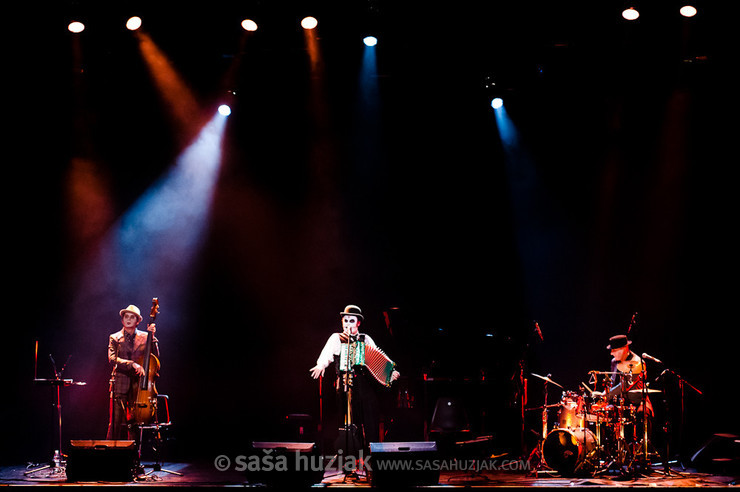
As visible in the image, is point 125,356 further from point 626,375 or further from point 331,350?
point 626,375

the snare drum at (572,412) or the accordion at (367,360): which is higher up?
the accordion at (367,360)

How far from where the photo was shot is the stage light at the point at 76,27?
27.5 feet

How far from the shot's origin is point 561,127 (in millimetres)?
10523

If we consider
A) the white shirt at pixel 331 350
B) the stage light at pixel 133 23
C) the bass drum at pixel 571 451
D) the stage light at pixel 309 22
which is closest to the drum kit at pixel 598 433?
the bass drum at pixel 571 451

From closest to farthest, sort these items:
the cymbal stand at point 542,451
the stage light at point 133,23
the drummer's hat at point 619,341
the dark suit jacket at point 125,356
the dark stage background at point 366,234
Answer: the cymbal stand at point 542,451, the dark suit jacket at point 125,356, the stage light at point 133,23, the drummer's hat at point 619,341, the dark stage background at point 366,234

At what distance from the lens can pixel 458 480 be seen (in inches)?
298

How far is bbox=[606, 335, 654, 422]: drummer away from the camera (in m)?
7.88

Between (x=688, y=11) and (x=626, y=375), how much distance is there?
420cm

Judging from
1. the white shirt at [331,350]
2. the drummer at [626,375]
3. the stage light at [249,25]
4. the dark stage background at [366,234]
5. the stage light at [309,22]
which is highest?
the stage light at [249,25]

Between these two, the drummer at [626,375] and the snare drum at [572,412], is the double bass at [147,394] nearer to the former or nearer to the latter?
the snare drum at [572,412]

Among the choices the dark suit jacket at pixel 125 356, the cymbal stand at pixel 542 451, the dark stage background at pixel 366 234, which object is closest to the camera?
the cymbal stand at pixel 542 451

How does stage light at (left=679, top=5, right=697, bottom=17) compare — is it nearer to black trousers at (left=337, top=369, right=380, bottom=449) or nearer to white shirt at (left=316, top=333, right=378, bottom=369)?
white shirt at (left=316, top=333, right=378, bottom=369)

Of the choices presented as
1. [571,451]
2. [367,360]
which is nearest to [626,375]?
[571,451]

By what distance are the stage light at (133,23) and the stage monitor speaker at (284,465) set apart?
524 cm
